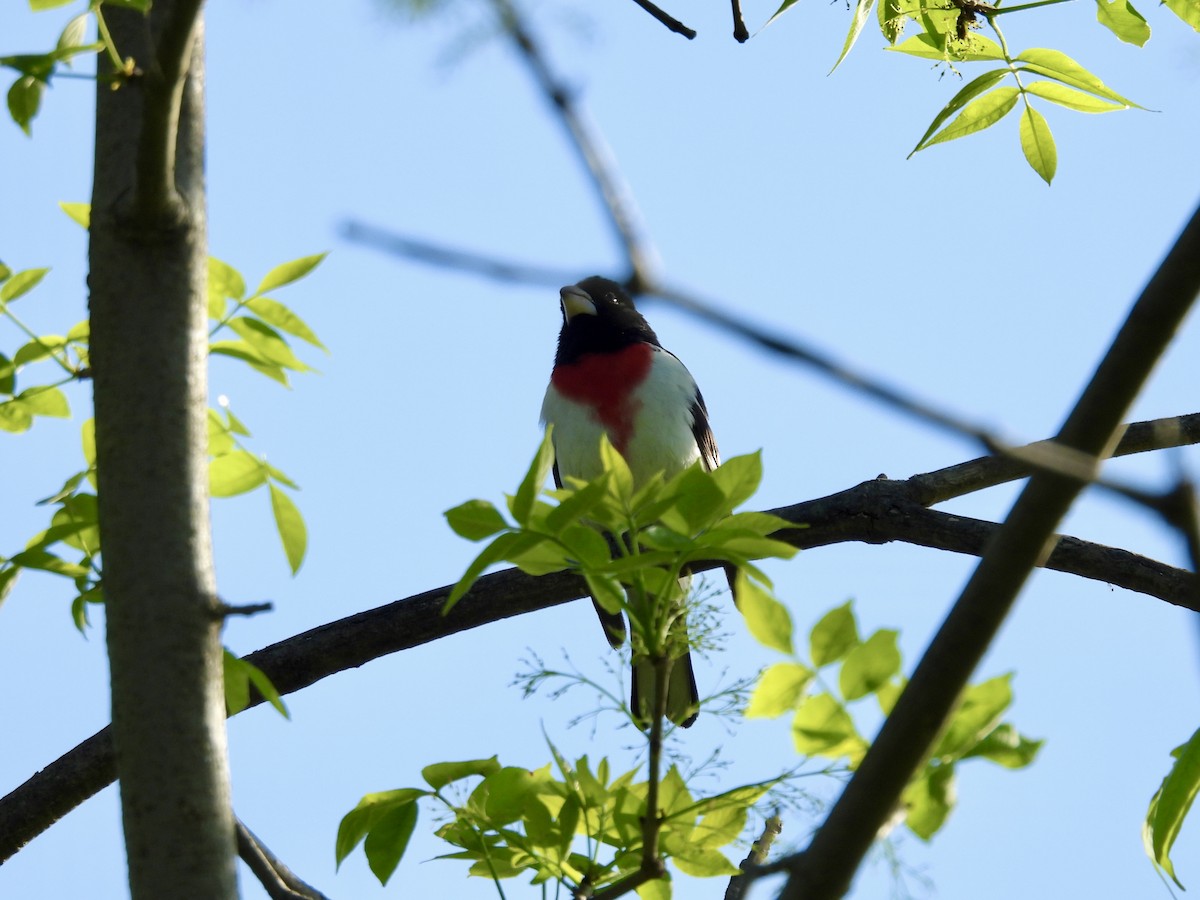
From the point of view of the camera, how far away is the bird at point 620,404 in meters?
5.04

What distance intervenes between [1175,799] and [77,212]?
177 cm

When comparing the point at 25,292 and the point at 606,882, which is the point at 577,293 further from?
the point at 606,882

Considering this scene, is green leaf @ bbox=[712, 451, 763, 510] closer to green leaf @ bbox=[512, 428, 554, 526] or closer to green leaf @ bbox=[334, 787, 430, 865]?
green leaf @ bbox=[512, 428, 554, 526]

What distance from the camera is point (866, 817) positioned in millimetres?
1236

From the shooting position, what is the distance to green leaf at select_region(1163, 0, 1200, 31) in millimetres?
2459

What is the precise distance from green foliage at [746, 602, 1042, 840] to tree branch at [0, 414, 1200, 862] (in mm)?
1496

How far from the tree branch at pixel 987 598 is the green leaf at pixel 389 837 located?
829mm

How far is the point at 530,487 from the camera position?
61.4 inches

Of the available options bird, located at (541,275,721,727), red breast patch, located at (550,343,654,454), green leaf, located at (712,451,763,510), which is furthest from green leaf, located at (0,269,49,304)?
red breast patch, located at (550,343,654,454)

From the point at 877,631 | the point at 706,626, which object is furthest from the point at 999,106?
the point at 877,631

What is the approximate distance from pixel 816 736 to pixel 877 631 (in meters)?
0.14

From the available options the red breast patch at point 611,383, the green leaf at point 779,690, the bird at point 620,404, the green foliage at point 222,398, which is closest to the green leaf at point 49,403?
the green foliage at point 222,398

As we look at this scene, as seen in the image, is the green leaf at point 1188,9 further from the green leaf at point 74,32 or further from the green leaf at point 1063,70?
the green leaf at point 74,32

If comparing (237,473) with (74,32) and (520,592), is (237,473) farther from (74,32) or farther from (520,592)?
(520,592)
